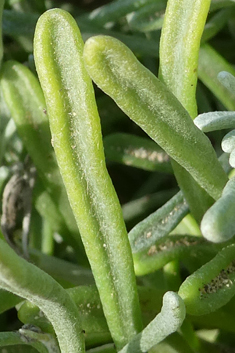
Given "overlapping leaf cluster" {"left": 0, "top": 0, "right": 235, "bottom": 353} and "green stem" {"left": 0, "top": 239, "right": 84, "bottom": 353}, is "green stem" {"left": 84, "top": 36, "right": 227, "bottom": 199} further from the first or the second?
"green stem" {"left": 0, "top": 239, "right": 84, "bottom": 353}

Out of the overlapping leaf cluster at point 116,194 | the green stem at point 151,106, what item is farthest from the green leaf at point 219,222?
the green stem at point 151,106

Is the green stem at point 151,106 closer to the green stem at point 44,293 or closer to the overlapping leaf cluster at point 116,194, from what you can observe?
the overlapping leaf cluster at point 116,194

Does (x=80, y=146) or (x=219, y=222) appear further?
(x=80, y=146)

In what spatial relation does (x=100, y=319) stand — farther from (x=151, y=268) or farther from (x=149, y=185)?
(x=149, y=185)

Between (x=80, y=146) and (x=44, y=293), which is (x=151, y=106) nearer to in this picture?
(x=80, y=146)

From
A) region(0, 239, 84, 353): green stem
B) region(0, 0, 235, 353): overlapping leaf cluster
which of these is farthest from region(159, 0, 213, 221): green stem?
region(0, 239, 84, 353): green stem

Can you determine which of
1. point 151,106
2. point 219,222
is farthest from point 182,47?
point 219,222

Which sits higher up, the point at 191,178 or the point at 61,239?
the point at 191,178

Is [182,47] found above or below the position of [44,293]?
above

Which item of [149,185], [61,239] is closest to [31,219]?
Result: [61,239]
